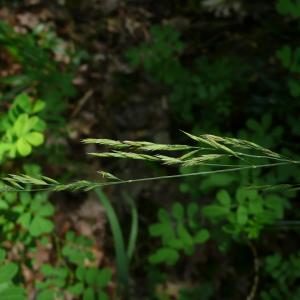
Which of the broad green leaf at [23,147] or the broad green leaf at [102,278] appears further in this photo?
the broad green leaf at [102,278]

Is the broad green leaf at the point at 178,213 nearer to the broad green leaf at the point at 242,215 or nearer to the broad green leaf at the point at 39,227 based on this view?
the broad green leaf at the point at 242,215

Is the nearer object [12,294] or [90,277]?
[12,294]

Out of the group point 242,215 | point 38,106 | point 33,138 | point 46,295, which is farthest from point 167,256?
point 38,106

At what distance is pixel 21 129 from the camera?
1.85 m

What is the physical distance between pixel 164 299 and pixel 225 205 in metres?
1.07

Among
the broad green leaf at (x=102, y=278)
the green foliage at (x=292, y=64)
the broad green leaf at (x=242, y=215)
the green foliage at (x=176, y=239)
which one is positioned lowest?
the broad green leaf at (x=102, y=278)

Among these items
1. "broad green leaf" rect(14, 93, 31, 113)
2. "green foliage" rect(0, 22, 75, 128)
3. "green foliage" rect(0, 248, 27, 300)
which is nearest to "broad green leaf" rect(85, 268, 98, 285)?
"green foliage" rect(0, 248, 27, 300)

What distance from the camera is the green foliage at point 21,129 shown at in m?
1.83

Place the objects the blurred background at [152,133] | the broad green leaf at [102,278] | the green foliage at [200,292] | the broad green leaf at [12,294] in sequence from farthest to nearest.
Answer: the green foliage at [200,292] < the blurred background at [152,133] < the broad green leaf at [102,278] < the broad green leaf at [12,294]


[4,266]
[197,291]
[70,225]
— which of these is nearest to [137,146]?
[4,266]

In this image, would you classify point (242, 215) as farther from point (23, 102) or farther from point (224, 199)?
point (23, 102)

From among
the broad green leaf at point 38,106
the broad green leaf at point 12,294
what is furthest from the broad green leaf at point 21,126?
the broad green leaf at point 12,294

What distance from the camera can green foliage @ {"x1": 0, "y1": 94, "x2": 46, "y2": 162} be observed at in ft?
6.02

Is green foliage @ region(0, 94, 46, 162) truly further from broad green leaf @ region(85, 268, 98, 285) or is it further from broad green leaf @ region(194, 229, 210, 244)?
broad green leaf @ region(194, 229, 210, 244)
